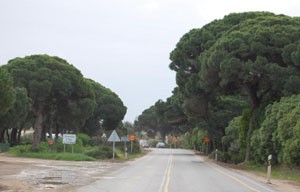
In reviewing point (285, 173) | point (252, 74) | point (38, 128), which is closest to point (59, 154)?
point (38, 128)

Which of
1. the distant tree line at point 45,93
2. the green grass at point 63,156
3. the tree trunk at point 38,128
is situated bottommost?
the green grass at point 63,156

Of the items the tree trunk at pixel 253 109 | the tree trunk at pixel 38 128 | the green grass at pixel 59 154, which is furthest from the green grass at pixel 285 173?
the tree trunk at pixel 38 128

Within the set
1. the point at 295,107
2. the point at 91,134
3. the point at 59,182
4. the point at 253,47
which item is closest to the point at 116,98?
the point at 91,134

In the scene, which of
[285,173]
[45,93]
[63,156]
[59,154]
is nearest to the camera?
[285,173]

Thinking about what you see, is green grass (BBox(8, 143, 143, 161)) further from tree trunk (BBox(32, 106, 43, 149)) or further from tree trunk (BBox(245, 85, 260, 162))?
tree trunk (BBox(245, 85, 260, 162))

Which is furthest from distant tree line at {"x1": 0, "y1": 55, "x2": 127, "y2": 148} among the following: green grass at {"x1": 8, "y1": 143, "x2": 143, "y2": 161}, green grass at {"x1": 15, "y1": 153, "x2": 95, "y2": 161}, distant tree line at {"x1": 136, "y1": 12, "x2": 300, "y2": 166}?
distant tree line at {"x1": 136, "y1": 12, "x2": 300, "y2": 166}

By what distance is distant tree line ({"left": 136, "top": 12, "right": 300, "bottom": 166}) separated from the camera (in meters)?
35.5

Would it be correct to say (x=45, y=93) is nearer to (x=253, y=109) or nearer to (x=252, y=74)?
(x=253, y=109)

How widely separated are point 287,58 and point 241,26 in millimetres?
7523

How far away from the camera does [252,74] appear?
4034 centimetres

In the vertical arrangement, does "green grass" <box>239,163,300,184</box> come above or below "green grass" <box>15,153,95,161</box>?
below

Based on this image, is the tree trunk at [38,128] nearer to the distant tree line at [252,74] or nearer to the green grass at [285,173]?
the distant tree line at [252,74]

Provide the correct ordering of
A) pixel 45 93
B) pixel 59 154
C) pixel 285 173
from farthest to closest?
pixel 45 93
pixel 59 154
pixel 285 173

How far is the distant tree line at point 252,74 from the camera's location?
35494mm
